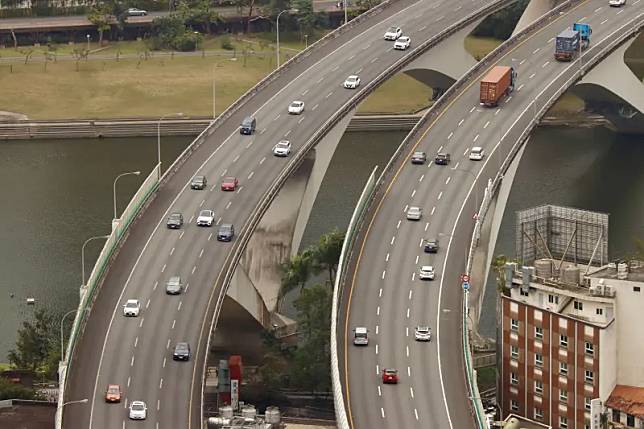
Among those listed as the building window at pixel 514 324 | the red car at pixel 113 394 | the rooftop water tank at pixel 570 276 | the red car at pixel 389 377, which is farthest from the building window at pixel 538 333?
the red car at pixel 113 394

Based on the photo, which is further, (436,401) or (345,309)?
(345,309)

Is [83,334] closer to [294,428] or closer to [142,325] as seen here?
[142,325]

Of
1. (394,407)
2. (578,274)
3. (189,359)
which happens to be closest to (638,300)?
(578,274)

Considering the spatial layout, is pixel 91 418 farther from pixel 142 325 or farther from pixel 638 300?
pixel 638 300

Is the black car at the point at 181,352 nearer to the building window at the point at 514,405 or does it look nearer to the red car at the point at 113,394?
the red car at the point at 113,394

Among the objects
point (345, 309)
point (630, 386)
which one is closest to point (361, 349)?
point (345, 309)

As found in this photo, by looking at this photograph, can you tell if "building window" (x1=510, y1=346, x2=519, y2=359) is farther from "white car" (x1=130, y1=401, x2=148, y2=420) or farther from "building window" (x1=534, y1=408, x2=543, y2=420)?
"white car" (x1=130, y1=401, x2=148, y2=420)

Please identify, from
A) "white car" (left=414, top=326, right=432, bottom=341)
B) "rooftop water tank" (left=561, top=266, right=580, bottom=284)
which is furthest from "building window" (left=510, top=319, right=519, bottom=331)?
"white car" (left=414, top=326, right=432, bottom=341)
